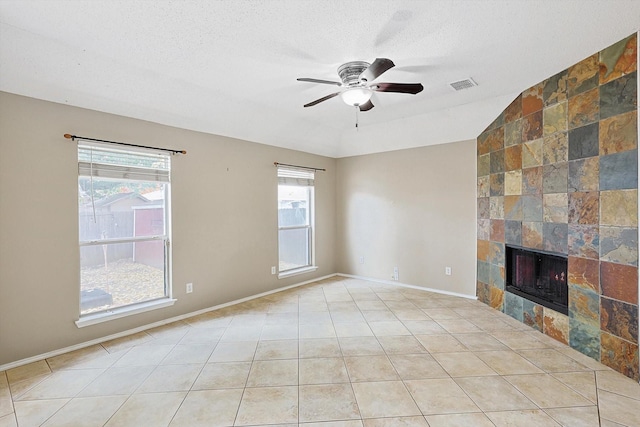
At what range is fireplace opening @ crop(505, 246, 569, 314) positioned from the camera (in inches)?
119

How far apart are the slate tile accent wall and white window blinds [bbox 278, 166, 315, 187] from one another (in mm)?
3007

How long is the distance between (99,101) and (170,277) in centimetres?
203

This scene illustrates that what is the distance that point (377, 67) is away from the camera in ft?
7.30

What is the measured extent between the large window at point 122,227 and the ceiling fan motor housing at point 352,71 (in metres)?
2.28

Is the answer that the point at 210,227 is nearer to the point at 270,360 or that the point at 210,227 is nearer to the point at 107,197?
the point at 107,197

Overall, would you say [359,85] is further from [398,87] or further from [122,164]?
[122,164]

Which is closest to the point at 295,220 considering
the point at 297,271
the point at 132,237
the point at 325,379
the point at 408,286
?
the point at 297,271

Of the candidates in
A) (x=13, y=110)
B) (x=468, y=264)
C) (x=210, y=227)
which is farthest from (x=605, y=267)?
(x=13, y=110)

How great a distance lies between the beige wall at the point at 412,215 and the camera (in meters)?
4.49

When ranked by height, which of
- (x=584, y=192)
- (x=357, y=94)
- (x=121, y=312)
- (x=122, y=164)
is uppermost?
(x=357, y=94)

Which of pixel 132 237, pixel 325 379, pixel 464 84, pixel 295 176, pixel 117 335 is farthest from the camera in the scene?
pixel 295 176

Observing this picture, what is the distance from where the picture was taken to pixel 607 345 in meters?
2.52

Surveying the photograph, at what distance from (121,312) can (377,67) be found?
3.47m

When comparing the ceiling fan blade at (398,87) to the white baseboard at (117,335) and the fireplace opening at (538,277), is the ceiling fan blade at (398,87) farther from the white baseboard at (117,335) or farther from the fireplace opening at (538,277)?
the white baseboard at (117,335)
